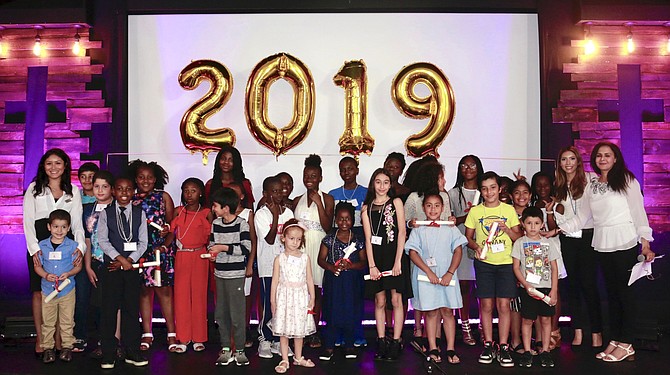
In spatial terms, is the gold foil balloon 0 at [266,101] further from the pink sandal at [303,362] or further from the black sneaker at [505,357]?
the black sneaker at [505,357]

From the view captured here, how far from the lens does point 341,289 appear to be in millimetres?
5242

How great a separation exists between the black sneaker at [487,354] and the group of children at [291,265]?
11 mm

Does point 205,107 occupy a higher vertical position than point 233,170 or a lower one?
higher

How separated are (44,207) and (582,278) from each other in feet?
14.8

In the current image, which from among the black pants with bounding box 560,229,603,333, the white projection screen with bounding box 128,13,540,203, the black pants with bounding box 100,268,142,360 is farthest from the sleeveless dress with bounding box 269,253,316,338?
the black pants with bounding box 560,229,603,333

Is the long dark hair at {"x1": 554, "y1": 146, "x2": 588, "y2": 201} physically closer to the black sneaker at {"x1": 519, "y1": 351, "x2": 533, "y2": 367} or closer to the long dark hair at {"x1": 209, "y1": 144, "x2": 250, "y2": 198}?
the black sneaker at {"x1": 519, "y1": 351, "x2": 533, "y2": 367}

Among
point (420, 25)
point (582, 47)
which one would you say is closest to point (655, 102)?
point (582, 47)

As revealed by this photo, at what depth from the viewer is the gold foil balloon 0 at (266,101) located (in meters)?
6.46

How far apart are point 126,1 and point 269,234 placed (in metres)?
3.15

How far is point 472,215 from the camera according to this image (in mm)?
5168

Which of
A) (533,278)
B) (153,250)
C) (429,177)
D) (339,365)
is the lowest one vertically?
(339,365)

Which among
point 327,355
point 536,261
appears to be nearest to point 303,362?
point 327,355

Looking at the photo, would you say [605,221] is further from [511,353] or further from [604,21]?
[604,21]

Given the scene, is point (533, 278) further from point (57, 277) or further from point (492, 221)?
point (57, 277)
